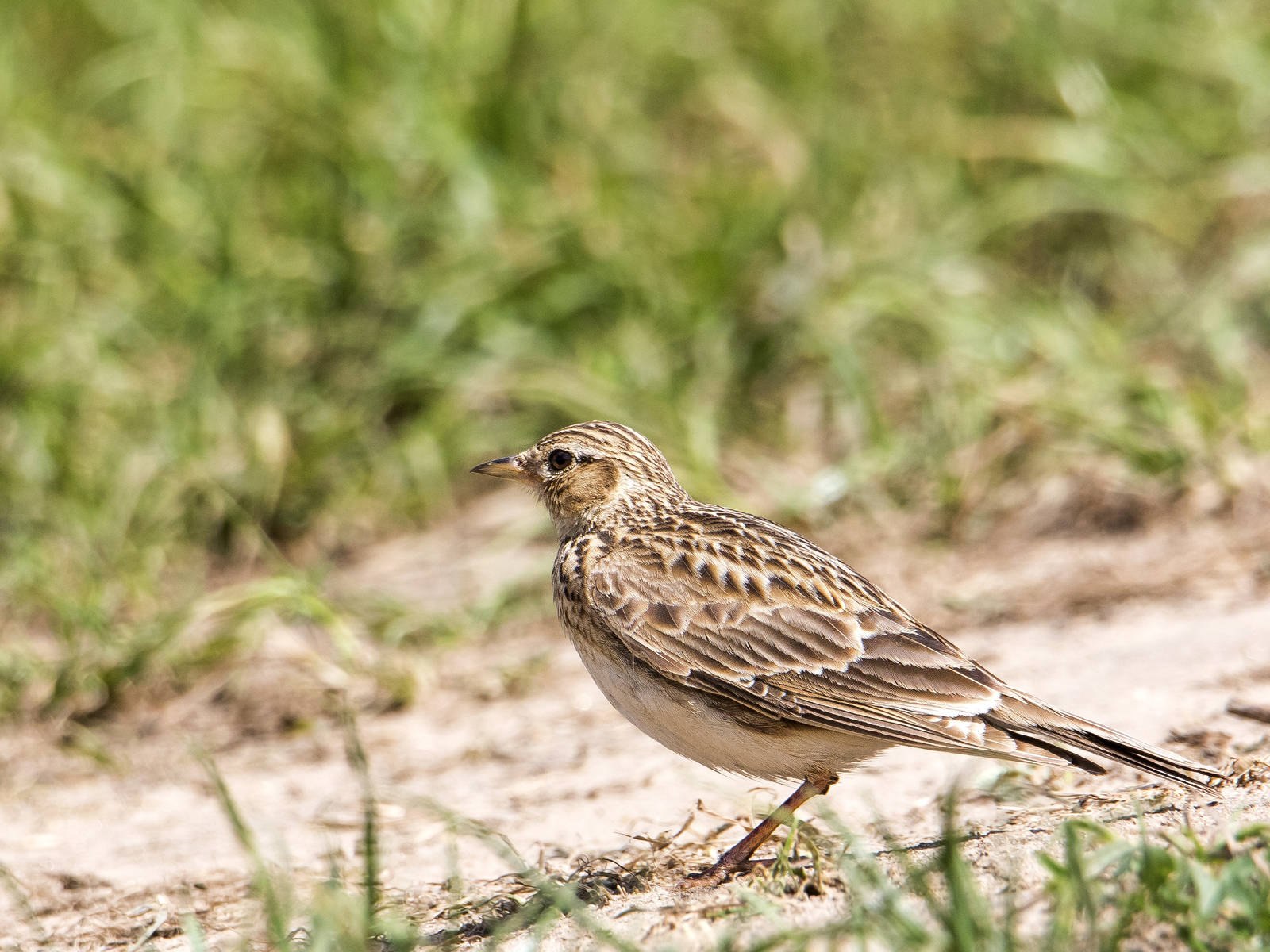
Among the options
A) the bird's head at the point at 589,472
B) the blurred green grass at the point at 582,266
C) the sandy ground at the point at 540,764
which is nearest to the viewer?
the sandy ground at the point at 540,764

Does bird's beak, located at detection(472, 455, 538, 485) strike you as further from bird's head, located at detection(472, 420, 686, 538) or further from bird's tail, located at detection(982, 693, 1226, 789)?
bird's tail, located at detection(982, 693, 1226, 789)

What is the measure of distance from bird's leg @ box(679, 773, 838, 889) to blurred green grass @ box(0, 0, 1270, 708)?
10.5 ft

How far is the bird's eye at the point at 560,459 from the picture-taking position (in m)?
5.64

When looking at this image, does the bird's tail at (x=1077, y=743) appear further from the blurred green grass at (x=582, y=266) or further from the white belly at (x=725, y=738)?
the blurred green grass at (x=582, y=266)

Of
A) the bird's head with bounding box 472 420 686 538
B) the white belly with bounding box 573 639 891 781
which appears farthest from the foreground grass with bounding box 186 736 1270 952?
the bird's head with bounding box 472 420 686 538

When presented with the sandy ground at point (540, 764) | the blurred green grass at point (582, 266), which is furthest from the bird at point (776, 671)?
the blurred green grass at point (582, 266)

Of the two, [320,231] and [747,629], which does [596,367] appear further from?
[747,629]

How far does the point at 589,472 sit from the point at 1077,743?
196 centimetres

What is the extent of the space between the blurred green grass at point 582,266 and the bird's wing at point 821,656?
9.48 ft

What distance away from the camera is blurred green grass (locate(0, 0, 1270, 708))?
7949mm

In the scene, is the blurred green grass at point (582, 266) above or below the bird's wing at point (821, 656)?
above

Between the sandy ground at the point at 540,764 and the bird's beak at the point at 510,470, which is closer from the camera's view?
the sandy ground at the point at 540,764

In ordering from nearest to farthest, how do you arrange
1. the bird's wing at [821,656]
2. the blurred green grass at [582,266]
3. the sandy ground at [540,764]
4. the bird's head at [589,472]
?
1. the bird's wing at [821,656]
2. the sandy ground at [540,764]
3. the bird's head at [589,472]
4. the blurred green grass at [582,266]

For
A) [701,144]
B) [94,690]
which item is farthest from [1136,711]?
[701,144]
